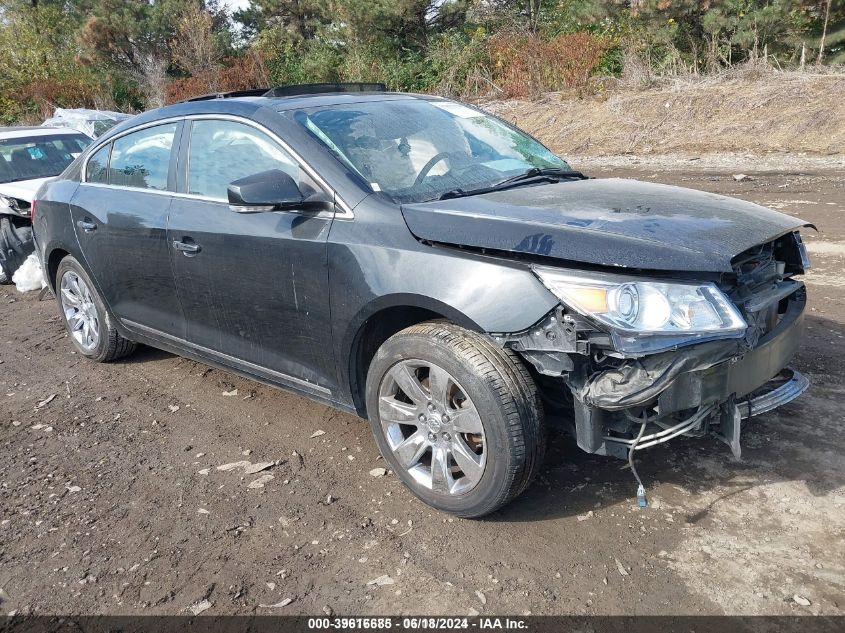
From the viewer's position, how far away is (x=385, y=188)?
330 centimetres

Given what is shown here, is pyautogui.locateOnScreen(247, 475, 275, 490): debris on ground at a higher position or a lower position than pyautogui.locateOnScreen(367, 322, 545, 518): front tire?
lower

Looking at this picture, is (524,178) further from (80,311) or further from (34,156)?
(34,156)

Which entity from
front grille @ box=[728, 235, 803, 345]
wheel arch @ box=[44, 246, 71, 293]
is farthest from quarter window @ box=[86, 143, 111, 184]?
front grille @ box=[728, 235, 803, 345]

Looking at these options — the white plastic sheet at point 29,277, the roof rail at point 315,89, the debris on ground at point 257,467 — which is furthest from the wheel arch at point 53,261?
the white plastic sheet at point 29,277

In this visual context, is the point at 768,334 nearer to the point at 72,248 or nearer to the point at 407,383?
the point at 407,383

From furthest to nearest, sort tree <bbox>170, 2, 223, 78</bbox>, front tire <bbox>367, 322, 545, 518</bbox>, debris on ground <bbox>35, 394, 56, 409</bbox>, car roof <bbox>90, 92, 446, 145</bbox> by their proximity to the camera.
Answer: tree <bbox>170, 2, 223, 78</bbox> < debris on ground <bbox>35, 394, 56, 409</bbox> < car roof <bbox>90, 92, 446, 145</bbox> < front tire <bbox>367, 322, 545, 518</bbox>

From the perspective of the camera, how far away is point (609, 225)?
9.02ft

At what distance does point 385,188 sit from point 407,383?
93cm

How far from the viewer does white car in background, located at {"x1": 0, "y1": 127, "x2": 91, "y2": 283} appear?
25.9ft

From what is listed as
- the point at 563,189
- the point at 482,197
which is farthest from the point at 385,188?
the point at 563,189

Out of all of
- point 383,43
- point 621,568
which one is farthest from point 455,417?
point 383,43

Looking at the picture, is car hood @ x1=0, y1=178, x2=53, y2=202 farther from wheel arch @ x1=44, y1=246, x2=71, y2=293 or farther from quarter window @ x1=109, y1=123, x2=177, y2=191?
quarter window @ x1=109, y1=123, x2=177, y2=191

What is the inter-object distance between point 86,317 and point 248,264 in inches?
93.6

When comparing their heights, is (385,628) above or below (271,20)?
below
